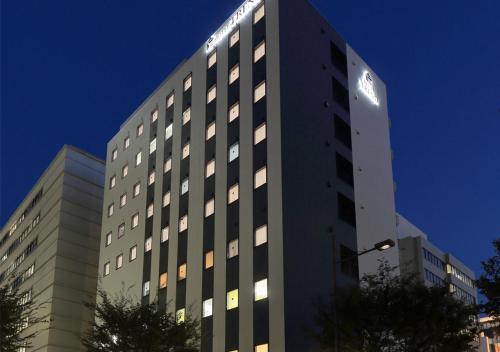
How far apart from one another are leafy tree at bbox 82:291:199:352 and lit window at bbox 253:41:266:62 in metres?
21.4

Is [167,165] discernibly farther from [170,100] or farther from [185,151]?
[170,100]

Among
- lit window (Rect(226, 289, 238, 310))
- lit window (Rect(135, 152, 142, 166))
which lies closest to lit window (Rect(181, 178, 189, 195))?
lit window (Rect(135, 152, 142, 166))

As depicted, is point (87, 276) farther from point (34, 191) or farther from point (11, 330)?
point (11, 330)

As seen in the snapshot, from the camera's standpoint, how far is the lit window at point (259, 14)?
52.0 meters

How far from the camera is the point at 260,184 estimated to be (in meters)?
46.1

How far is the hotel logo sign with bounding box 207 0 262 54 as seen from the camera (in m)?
53.9

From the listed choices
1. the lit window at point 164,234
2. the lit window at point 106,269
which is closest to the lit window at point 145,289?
the lit window at point 164,234

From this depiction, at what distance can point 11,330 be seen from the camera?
140ft

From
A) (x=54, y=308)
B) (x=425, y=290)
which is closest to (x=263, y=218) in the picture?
(x=425, y=290)

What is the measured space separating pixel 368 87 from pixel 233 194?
61.7 ft

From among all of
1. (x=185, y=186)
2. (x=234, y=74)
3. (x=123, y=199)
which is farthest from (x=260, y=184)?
(x=123, y=199)

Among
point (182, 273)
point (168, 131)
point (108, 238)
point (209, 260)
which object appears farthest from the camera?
point (108, 238)

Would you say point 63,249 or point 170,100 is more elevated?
point 170,100

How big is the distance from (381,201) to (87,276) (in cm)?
3441
